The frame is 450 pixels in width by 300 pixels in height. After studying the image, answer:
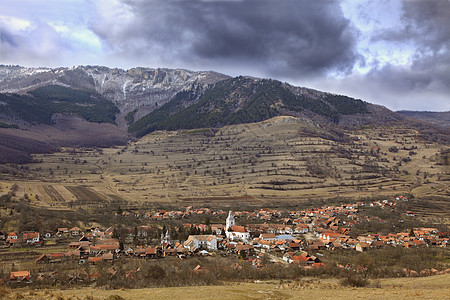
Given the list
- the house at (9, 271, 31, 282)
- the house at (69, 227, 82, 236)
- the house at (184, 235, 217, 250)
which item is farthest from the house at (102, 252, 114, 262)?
the house at (69, 227, 82, 236)

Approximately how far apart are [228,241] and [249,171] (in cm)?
8242

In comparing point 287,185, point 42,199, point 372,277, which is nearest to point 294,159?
point 287,185

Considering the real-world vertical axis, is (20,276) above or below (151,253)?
above

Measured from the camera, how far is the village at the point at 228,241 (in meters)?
46.3

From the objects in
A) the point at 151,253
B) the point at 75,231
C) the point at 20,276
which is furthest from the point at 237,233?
the point at 20,276

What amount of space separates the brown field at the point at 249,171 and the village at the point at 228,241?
28.5 m

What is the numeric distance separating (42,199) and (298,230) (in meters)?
64.3

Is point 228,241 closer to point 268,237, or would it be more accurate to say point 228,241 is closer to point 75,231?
point 268,237

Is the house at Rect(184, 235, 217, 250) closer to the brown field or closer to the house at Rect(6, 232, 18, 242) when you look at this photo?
the house at Rect(6, 232, 18, 242)

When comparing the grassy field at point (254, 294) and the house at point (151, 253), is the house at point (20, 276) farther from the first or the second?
the house at point (151, 253)

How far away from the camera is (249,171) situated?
142250 millimetres

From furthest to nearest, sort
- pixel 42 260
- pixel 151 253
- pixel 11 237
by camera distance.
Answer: pixel 11 237 → pixel 151 253 → pixel 42 260

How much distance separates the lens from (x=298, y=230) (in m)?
72.4

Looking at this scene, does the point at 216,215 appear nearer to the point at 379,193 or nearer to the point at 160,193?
the point at 160,193
